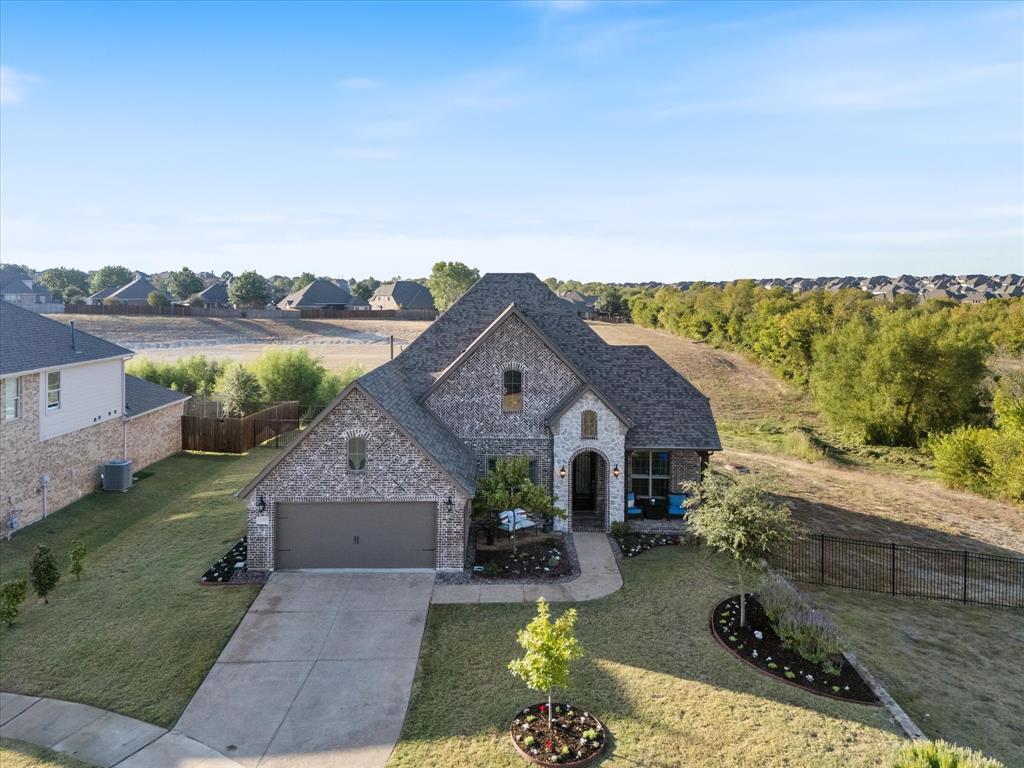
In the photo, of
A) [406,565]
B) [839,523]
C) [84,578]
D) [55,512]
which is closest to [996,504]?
[839,523]

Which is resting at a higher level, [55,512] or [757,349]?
[757,349]

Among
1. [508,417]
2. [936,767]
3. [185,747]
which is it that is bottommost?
[185,747]

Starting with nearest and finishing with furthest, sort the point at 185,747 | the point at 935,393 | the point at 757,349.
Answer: the point at 185,747 → the point at 935,393 → the point at 757,349

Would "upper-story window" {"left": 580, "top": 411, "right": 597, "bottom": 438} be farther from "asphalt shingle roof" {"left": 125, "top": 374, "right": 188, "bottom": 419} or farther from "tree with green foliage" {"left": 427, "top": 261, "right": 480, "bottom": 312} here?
"tree with green foliage" {"left": 427, "top": 261, "right": 480, "bottom": 312}

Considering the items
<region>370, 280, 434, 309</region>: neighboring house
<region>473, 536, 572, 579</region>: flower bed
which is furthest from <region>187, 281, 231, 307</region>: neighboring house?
<region>473, 536, 572, 579</region>: flower bed

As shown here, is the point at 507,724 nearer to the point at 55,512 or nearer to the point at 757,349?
the point at 55,512

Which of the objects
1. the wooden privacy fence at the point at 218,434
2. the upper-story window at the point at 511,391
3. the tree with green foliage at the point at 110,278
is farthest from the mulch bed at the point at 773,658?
the tree with green foliage at the point at 110,278
